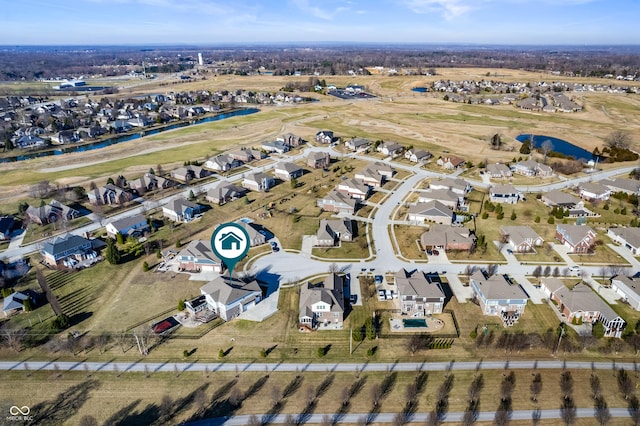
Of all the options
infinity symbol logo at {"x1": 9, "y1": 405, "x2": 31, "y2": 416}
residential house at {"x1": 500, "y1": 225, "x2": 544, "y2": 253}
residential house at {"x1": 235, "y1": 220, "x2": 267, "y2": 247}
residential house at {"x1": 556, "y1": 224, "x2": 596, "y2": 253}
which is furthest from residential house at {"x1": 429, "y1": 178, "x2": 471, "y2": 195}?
infinity symbol logo at {"x1": 9, "y1": 405, "x2": 31, "y2": 416}

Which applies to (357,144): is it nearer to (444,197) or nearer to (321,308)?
(444,197)

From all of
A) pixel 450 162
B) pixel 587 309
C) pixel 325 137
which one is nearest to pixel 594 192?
pixel 450 162

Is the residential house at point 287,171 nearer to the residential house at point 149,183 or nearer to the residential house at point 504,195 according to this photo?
the residential house at point 149,183

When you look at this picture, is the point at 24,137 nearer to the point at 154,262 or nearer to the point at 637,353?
the point at 154,262

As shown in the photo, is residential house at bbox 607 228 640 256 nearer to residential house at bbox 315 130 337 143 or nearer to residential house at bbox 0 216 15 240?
residential house at bbox 315 130 337 143

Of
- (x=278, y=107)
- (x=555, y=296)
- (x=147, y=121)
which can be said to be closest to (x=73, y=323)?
(x=555, y=296)

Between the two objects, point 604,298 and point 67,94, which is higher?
point 67,94
